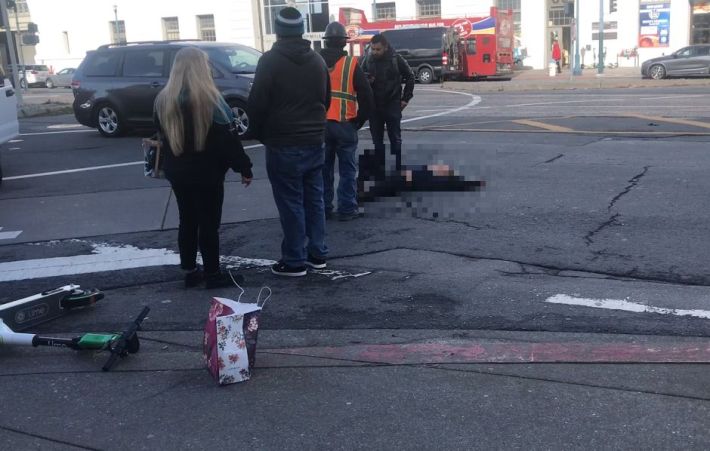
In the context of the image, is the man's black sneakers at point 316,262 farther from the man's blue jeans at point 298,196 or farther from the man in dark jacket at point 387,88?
the man in dark jacket at point 387,88

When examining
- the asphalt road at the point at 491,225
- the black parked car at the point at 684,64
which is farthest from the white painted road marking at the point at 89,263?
the black parked car at the point at 684,64

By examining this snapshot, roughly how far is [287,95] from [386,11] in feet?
146

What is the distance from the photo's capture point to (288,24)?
6.04 metres

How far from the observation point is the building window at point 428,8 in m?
48.0

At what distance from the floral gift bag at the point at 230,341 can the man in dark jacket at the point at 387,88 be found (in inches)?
196

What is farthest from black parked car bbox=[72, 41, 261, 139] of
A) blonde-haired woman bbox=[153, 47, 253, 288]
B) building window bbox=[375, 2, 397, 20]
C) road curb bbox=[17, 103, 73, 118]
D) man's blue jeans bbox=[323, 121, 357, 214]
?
building window bbox=[375, 2, 397, 20]

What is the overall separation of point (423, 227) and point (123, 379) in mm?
3807

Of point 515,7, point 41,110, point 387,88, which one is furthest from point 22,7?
point 387,88

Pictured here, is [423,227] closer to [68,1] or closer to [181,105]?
[181,105]

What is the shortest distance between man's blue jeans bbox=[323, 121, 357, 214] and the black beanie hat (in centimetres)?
148

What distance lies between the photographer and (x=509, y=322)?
17.0 feet

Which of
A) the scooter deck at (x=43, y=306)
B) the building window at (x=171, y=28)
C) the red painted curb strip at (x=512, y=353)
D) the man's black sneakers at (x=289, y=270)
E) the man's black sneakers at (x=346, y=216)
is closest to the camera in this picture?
the red painted curb strip at (x=512, y=353)

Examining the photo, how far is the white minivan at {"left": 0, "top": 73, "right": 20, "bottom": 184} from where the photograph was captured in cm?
1095

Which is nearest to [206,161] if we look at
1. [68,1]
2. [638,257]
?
[638,257]
